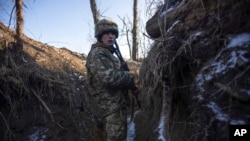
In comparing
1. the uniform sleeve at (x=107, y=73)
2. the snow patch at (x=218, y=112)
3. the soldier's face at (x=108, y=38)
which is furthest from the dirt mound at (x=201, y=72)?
the soldier's face at (x=108, y=38)

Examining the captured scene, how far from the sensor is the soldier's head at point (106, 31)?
14.3ft

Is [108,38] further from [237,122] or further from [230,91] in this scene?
[237,122]

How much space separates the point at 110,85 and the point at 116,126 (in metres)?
0.62

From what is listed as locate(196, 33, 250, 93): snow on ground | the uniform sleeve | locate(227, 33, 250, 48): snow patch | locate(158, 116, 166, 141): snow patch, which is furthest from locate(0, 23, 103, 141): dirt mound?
locate(227, 33, 250, 48): snow patch

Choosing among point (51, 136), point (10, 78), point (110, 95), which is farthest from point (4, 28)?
point (110, 95)

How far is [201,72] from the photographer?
3172 millimetres

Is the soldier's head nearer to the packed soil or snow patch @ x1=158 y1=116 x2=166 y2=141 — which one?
the packed soil

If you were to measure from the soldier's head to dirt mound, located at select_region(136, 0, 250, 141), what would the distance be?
0.72m

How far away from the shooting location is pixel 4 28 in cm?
749

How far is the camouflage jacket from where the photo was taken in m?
4.07

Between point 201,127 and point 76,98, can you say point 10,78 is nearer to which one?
point 76,98

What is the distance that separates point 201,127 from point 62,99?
378 cm

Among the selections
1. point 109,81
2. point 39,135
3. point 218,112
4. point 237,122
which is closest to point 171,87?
point 109,81

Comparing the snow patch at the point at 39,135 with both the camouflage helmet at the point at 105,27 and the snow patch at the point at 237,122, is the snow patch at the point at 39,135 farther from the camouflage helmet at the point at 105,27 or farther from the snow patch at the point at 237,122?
the snow patch at the point at 237,122
